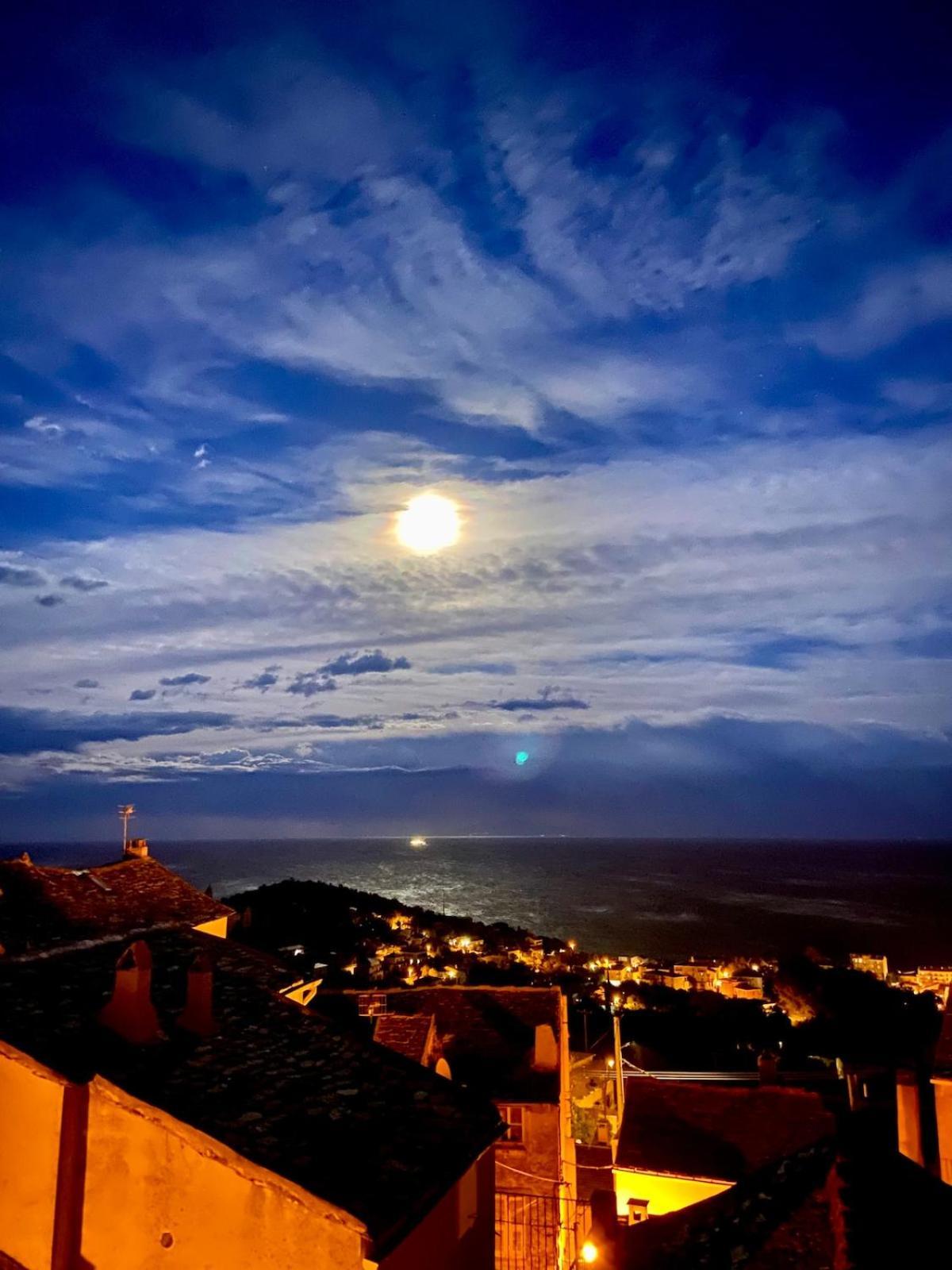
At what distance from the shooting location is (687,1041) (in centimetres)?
4012

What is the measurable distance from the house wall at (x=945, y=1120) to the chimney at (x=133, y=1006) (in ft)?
36.6

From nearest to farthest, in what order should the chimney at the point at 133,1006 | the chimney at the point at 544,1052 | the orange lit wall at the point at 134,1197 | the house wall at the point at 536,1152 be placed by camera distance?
the orange lit wall at the point at 134,1197 → the chimney at the point at 133,1006 → the house wall at the point at 536,1152 → the chimney at the point at 544,1052

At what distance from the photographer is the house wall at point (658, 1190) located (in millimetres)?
18750

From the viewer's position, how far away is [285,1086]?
28.2ft

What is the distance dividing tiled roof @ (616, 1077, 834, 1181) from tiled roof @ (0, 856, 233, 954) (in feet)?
39.2

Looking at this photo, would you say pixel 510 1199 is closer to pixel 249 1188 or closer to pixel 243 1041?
pixel 243 1041

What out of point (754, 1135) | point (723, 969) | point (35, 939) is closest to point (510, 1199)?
point (754, 1135)

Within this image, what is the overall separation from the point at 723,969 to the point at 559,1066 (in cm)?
5027

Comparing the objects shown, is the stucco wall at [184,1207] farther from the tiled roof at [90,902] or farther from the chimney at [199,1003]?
the tiled roof at [90,902]

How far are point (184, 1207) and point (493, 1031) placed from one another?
1566 cm

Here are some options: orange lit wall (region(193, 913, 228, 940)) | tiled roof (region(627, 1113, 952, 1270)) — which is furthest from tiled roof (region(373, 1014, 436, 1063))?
tiled roof (region(627, 1113, 952, 1270))

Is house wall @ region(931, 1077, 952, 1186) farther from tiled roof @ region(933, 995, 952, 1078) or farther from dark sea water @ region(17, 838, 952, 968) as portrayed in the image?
dark sea water @ region(17, 838, 952, 968)

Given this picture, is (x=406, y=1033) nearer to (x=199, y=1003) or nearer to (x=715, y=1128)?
(x=715, y=1128)

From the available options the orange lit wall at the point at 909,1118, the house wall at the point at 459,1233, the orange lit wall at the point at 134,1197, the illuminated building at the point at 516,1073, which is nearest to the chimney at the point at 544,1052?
the illuminated building at the point at 516,1073
